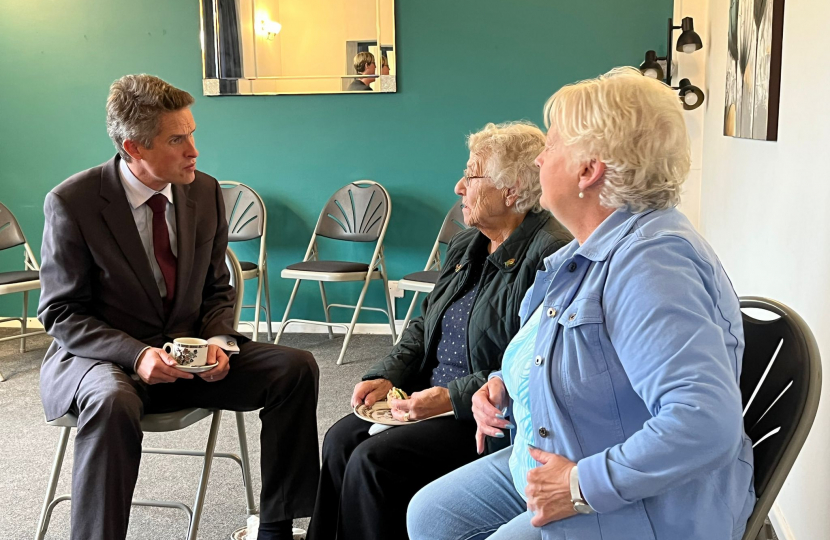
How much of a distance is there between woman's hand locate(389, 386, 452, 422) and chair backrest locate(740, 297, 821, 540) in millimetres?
720

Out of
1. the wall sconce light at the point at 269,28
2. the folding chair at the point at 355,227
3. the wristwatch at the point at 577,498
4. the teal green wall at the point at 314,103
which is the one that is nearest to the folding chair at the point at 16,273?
the teal green wall at the point at 314,103

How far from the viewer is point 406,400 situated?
189 centimetres

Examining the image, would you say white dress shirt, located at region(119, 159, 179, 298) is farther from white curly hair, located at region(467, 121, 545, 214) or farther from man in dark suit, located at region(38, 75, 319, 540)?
white curly hair, located at region(467, 121, 545, 214)

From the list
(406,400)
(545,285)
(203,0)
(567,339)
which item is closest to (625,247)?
(567,339)

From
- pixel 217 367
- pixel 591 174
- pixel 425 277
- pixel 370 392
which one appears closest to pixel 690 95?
pixel 425 277

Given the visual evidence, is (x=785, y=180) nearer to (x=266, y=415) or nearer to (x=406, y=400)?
(x=406, y=400)

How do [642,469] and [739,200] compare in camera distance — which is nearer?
[642,469]

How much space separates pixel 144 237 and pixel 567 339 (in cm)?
148

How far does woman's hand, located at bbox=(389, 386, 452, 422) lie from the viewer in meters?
1.84

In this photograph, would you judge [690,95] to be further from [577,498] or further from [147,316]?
[577,498]

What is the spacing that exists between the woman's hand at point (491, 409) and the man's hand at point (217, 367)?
82cm

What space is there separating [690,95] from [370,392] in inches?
120

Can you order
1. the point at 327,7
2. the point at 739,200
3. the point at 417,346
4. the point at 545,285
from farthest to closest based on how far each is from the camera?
the point at 327,7 → the point at 739,200 → the point at 417,346 → the point at 545,285

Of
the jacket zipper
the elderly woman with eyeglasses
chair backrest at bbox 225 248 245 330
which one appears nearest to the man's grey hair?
chair backrest at bbox 225 248 245 330
